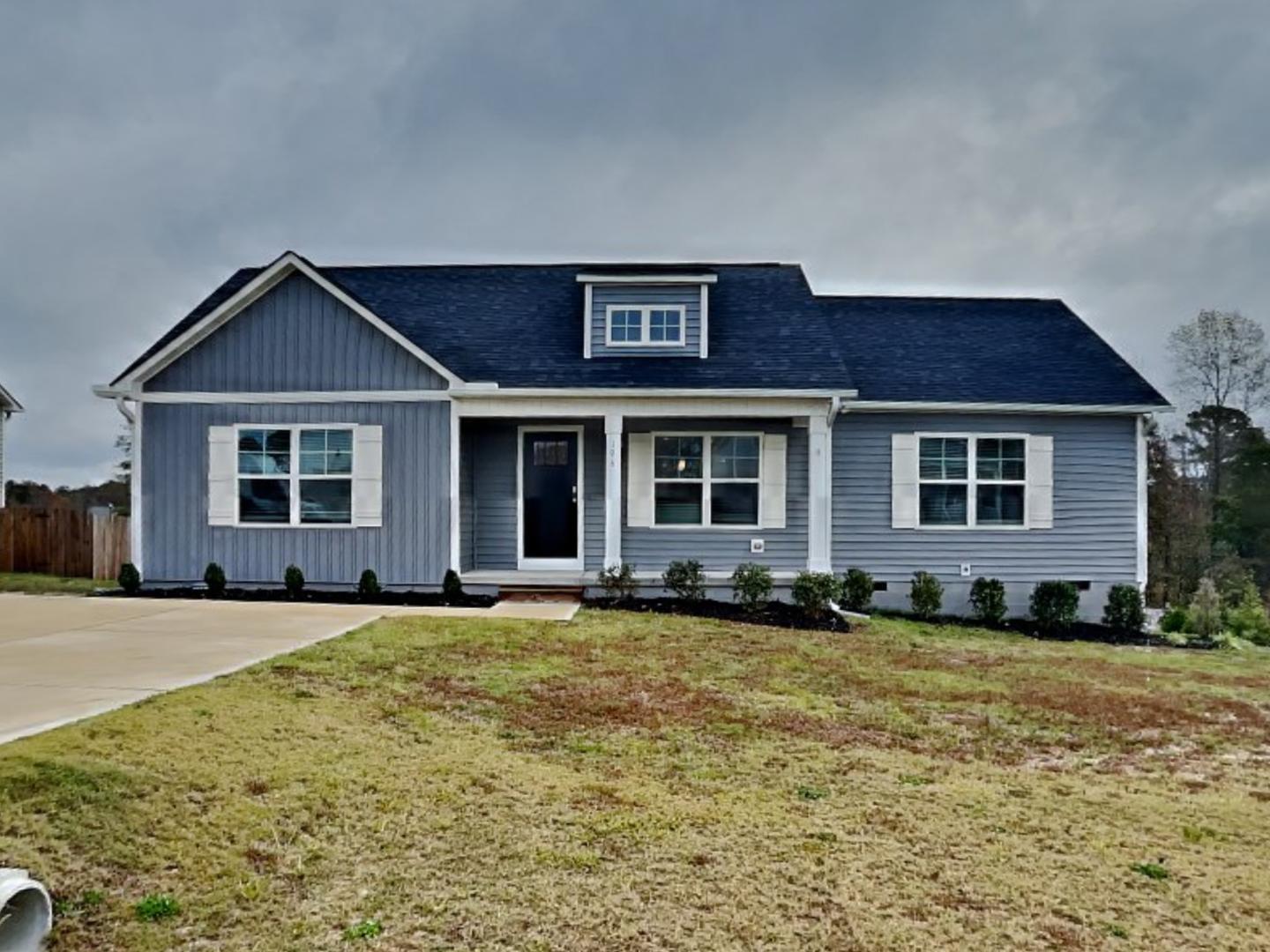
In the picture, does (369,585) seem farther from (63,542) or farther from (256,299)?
(63,542)

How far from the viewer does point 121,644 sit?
771cm

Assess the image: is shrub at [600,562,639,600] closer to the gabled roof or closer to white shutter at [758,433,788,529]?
white shutter at [758,433,788,529]

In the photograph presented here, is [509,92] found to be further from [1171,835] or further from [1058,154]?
[1171,835]

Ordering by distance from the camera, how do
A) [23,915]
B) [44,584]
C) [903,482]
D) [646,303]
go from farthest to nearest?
[44,584]
[646,303]
[903,482]
[23,915]

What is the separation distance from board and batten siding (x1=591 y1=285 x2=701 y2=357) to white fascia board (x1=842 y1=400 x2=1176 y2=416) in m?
2.61

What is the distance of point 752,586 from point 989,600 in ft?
12.8

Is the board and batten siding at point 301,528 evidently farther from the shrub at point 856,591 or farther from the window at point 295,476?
the shrub at point 856,591

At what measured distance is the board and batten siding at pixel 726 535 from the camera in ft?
41.2

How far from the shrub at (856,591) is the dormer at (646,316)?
4.03 m

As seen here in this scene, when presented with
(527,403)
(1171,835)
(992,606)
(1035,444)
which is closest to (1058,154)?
(1035,444)

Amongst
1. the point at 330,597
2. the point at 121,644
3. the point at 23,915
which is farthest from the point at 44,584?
the point at 23,915

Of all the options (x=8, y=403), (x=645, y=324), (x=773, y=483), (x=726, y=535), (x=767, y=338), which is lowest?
(x=726, y=535)

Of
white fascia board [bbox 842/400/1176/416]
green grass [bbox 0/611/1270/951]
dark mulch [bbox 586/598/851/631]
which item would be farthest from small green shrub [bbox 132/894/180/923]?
white fascia board [bbox 842/400/1176/416]

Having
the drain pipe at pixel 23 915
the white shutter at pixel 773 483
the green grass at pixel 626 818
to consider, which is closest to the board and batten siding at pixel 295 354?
the white shutter at pixel 773 483
